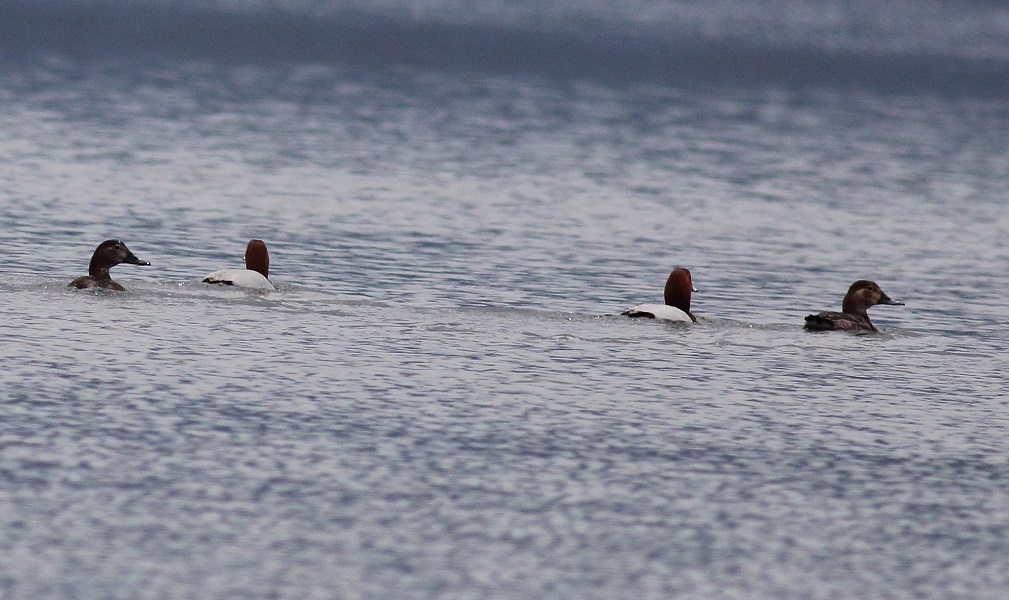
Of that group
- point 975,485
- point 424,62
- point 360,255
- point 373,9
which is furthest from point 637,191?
point 373,9

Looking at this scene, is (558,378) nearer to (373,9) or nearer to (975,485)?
(975,485)

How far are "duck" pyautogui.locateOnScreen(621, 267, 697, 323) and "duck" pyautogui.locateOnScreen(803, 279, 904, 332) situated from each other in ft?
5.43

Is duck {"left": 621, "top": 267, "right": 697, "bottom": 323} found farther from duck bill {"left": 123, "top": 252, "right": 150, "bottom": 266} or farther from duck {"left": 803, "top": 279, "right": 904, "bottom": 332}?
duck bill {"left": 123, "top": 252, "right": 150, "bottom": 266}

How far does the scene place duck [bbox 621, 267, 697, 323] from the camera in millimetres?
24562

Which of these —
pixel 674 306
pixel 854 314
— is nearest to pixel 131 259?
pixel 674 306

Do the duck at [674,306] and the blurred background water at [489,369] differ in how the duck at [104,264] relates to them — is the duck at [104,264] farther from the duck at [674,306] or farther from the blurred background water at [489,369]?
the duck at [674,306]

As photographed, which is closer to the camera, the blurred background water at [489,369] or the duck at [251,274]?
the blurred background water at [489,369]

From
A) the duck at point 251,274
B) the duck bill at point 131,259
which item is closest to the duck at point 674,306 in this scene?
the duck at point 251,274

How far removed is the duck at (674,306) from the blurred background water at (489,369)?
308 mm

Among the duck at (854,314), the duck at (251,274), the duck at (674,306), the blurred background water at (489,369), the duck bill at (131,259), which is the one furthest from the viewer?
the duck at (251,274)

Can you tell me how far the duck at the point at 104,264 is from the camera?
24766mm

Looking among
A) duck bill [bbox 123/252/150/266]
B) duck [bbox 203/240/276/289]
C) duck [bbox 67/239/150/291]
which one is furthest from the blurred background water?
duck bill [bbox 123/252/150/266]

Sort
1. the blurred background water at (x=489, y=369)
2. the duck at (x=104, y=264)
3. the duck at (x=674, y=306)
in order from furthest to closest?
1. the duck at (x=104, y=264)
2. the duck at (x=674, y=306)
3. the blurred background water at (x=489, y=369)

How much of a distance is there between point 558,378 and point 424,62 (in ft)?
246
